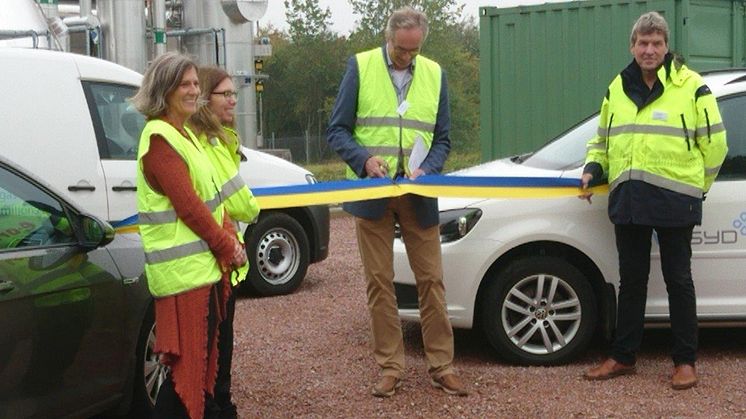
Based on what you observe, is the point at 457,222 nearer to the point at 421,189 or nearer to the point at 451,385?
the point at 421,189

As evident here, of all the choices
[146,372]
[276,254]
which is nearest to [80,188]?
[276,254]

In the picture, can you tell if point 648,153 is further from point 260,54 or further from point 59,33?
point 260,54

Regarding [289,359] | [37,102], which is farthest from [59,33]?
[289,359]

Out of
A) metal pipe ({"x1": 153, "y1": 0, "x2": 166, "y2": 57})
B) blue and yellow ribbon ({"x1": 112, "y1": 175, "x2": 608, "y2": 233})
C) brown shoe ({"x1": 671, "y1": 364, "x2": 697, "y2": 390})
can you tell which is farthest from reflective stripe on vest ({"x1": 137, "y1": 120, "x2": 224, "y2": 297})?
metal pipe ({"x1": 153, "y1": 0, "x2": 166, "y2": 57})

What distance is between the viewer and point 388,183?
5.92m

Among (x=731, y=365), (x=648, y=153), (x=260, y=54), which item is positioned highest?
(x=260, y=54)

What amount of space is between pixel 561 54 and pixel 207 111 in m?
9.76

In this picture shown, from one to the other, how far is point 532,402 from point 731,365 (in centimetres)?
148

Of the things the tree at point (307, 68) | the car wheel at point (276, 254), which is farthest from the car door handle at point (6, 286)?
the tree at point (307, 68)

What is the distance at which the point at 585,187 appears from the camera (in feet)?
21.1

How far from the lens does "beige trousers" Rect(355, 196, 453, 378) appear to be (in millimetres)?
6094

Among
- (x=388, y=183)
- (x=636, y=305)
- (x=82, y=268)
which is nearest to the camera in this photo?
(x=82, y=268)

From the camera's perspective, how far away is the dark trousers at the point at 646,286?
623cm

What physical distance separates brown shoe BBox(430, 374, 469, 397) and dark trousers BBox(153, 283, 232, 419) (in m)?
1.35
